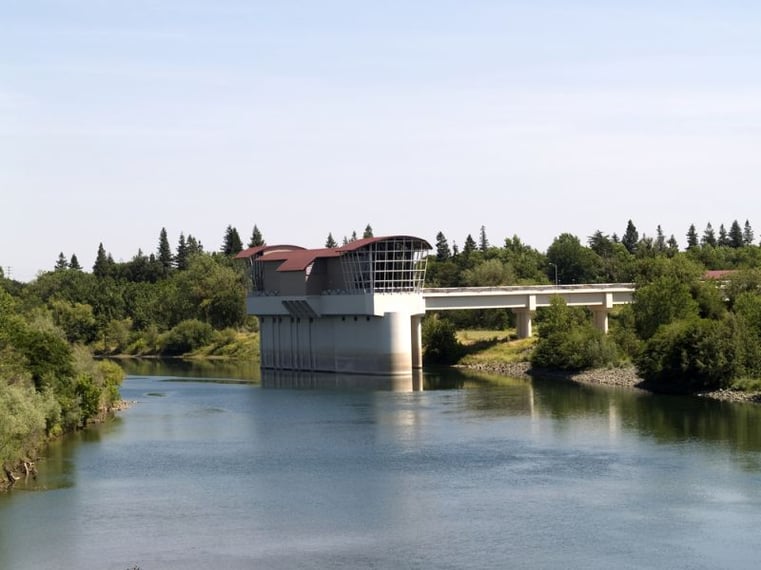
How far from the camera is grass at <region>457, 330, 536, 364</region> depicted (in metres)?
103

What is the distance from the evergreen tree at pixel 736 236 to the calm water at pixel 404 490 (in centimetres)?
12271

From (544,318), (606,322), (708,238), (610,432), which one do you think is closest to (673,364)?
(610,432)

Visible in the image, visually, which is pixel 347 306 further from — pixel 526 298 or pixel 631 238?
pixel 631 238

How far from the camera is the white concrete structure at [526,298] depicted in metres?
104

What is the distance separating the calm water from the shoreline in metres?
2.67

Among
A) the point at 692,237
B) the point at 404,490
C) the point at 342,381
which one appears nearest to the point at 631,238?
the point at 692,237

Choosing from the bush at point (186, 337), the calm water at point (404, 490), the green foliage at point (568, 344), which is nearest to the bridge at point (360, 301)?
the green foliage at point (568, 344)

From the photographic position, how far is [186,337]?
432 ft

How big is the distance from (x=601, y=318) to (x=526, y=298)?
895 cm

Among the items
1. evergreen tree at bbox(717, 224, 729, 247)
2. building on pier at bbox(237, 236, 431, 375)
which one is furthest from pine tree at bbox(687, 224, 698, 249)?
building on pier at bbox(237, 236, 431, 375)

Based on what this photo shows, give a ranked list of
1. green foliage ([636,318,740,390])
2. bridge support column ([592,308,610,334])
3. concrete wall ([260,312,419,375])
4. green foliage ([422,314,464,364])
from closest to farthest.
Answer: green foliage ([636,318,740,390])
concrete wall ([260,312,419,375])
green foliage ([422,314,464,364])
bridge support column ([592,308,610,334])

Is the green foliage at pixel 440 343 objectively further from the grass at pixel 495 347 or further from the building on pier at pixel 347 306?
the building on pier at pixel 347 306

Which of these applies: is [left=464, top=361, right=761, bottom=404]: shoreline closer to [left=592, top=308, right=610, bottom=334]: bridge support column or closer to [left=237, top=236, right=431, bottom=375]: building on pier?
[left=237, top=236, right=431, bottom=375]: building on pier

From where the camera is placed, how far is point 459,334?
11688 centimetres
